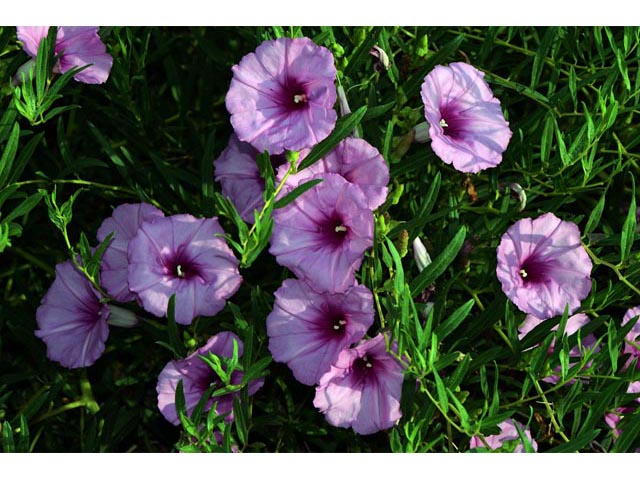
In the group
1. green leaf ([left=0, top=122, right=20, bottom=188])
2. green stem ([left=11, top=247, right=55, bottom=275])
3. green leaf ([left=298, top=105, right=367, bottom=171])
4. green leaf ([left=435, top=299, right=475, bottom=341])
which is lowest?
green stem ([left=11, top=247, right=55, bottom=275])

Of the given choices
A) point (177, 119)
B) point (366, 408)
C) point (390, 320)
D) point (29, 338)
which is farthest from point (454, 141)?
point (29, 338)

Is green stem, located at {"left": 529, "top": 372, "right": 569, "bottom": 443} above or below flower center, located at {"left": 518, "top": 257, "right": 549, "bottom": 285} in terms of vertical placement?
below

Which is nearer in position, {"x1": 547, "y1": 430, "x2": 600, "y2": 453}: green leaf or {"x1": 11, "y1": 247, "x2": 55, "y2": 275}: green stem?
{"x1": 547, "y1": 430, "x2": 600, "y2": 453}: green leaf

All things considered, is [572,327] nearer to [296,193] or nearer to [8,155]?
[296,193]

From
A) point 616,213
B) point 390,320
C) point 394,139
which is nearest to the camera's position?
point 390,320

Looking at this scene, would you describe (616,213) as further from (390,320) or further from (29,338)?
(29,338)

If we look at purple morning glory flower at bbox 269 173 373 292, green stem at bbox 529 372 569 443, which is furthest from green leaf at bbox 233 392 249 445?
green stem at bbox 529 372 569 443

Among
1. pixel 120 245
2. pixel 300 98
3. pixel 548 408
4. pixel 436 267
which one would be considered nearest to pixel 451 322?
pixel 436 267

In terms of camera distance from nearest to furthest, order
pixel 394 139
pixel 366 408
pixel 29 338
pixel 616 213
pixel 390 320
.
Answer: pixel 390 320 → pixel 366 408 → pixel 394 139 → pixel 29 338 → pixel 616 213

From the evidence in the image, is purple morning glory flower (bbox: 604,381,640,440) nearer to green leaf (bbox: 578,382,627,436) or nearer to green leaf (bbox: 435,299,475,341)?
green leaf (bbox: 578,382,627,436)
